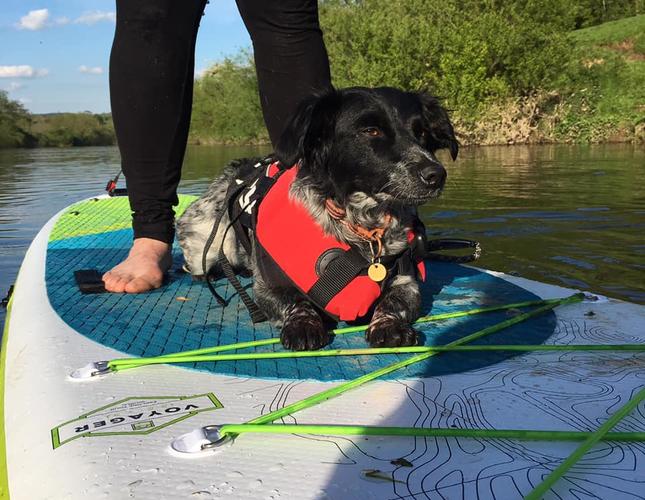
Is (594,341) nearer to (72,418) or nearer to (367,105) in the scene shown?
(367,105)

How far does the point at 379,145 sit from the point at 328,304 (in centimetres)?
73

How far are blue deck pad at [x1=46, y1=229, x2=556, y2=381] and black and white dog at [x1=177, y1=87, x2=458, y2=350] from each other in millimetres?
163

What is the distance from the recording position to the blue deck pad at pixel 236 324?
5.65 ft

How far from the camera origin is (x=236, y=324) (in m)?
2.27

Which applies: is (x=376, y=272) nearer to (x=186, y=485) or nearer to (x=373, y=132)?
(x=373, y=132)

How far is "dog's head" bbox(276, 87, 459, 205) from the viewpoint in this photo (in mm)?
2320

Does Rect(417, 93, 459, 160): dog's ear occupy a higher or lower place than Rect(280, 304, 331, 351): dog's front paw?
higher

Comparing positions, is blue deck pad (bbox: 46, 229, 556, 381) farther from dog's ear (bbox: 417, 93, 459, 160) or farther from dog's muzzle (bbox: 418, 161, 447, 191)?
dog's ear (bbox: 417, 93, 459, 160)

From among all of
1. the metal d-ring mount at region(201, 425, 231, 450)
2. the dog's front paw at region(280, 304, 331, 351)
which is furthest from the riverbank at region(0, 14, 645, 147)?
the metal d-ring mount at region(201, 425, 231, 450)

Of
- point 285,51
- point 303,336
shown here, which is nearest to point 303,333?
point 303,336

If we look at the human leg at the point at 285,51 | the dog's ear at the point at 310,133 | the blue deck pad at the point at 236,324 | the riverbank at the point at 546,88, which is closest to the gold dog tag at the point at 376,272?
the blue deck pad at the point at 236,324

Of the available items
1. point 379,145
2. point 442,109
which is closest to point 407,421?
point 379,145

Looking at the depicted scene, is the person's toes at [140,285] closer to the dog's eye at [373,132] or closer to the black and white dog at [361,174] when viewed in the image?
the black and white dog at [361,174]

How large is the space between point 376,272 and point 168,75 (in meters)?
1.41
